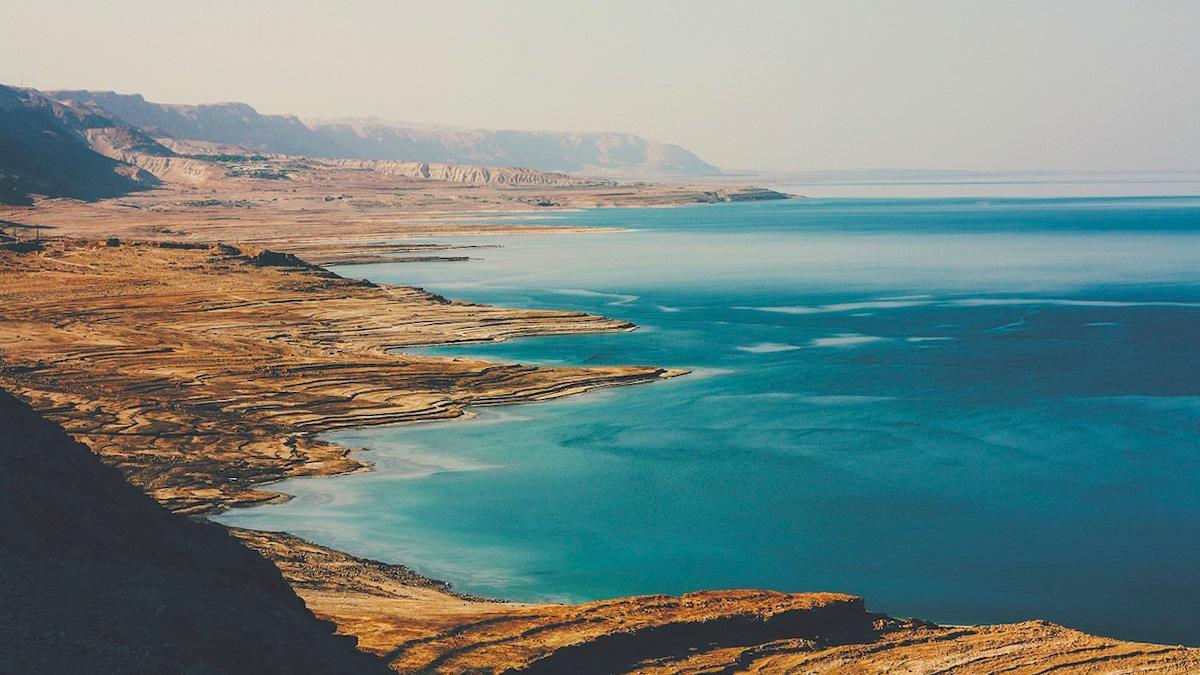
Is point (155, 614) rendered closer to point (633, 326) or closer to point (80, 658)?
point (80, 658)

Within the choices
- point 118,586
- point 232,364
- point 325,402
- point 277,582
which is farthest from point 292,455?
point 118,586

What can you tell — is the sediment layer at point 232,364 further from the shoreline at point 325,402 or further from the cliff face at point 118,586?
the cliff face at point 118,586

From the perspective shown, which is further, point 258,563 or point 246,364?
point 246,364

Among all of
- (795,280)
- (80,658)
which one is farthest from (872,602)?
(795,280)

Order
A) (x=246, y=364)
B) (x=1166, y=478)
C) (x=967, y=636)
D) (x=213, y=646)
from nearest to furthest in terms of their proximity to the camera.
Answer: (x=213, y=646), (x=967, y=636), (x=1166, y=478), (x=246, y=364)

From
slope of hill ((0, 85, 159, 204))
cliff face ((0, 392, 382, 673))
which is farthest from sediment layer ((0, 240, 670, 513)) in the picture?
slope of hill ((0, 85, 159, 204))

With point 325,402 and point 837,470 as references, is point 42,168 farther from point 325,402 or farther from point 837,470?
point 837,470

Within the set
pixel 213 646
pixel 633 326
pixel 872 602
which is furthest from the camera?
pixel 633 326
